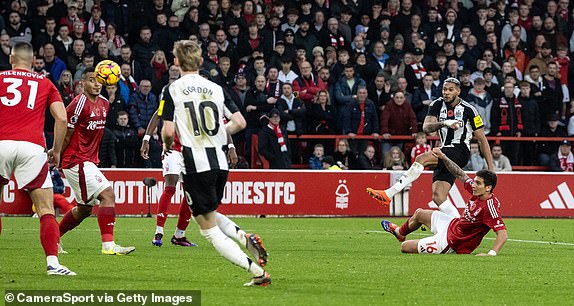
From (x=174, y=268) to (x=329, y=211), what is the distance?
40.5 feet

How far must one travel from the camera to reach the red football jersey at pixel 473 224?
13.1 metres

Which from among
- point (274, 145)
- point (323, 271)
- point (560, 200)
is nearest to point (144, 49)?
point (274, 145)

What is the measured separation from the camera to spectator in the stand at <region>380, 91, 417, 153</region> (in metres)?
24.7

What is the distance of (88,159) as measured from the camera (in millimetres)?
13258

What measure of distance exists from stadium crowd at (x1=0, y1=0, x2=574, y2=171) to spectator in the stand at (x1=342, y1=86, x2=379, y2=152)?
32mm

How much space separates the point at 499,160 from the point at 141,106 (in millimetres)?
8488

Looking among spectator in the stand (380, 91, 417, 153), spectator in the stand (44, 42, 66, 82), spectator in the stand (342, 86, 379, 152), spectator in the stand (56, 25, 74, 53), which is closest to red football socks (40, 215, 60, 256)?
spectator in the stand (44, 42, 66, 82)

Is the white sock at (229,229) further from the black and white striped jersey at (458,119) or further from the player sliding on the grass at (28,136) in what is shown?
the black and white striped jersey at (458,119)

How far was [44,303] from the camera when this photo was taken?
8297mm

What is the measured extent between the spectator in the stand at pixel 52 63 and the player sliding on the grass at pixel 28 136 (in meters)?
12.9

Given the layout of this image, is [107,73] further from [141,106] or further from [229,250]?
[141,106]

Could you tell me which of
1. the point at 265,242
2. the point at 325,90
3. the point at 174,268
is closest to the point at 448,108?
the point at 265,242

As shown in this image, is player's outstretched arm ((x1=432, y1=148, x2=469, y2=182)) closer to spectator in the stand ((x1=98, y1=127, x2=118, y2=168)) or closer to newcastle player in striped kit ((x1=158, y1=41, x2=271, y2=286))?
newcastle player in striped kit ((x1=158, y1=41, x2=271, y2=286))

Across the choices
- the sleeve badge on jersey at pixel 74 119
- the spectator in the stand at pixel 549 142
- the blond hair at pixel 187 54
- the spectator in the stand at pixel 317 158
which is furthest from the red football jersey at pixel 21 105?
the spectator in the stand at pixel 549 142
